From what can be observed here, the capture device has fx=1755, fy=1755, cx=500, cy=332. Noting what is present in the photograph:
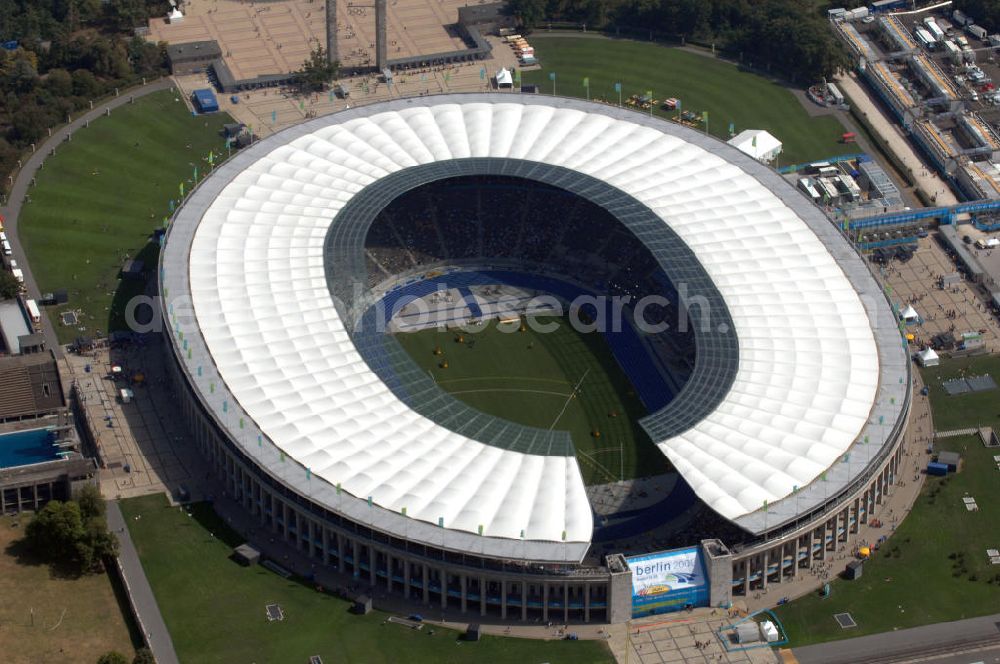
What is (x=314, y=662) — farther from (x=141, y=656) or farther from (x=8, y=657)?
(x=8, y=657)

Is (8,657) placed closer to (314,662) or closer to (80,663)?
(80,663)

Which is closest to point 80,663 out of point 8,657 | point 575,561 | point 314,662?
point 8,657

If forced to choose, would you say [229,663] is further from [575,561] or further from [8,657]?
[575,561]

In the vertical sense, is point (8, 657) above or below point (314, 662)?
above

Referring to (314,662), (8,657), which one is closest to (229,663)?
(314,662)
